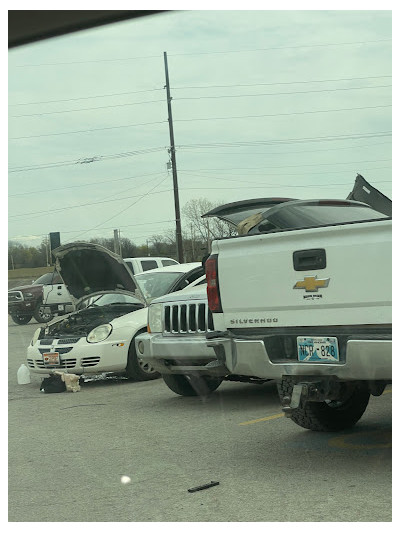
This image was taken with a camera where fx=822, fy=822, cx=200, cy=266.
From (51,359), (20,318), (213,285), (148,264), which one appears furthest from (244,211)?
(20,318)

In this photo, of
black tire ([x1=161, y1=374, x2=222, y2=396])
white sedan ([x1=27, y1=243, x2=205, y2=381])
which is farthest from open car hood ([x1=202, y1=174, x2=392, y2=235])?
white sedan ([x1=27, y1=243, x2=205, y2=381])

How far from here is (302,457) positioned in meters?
5.65

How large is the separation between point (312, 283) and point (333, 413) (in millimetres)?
1611

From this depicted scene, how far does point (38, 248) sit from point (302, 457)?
15.5 feet

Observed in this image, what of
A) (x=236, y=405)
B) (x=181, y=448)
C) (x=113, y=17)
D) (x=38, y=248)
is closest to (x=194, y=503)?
(x=181, y=448)

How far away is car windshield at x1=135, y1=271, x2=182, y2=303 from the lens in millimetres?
10414

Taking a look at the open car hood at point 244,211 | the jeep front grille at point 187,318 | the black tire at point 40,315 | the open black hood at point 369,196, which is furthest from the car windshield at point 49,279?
the open black hood at point 369,196

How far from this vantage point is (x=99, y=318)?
1088cm

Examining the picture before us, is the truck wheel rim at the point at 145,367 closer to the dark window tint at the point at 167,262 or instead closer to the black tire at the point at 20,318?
→ the dark window tint at the point at 167,262

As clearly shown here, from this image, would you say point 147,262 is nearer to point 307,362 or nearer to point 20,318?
point 307,362

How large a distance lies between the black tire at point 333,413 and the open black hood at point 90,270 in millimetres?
4725
